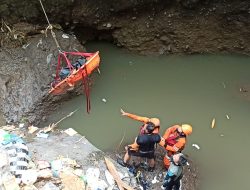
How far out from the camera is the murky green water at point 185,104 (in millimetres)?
9281

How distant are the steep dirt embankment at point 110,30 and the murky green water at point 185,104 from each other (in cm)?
34

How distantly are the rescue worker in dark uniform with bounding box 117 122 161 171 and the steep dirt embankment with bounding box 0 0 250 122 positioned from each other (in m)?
2.11

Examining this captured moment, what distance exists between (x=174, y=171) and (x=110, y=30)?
4.80m

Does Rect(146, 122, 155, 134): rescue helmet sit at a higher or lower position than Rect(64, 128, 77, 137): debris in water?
higher

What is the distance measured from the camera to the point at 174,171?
7793 mm

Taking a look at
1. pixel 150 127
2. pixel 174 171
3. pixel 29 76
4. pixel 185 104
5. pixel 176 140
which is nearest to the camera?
pixel 174 171

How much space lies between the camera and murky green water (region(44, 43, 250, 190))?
30.5ft

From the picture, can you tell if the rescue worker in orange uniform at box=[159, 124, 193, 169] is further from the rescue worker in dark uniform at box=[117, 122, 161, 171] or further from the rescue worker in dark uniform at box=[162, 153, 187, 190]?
the rescue worker in dark uniform at box=[162, 153, 187, 190]

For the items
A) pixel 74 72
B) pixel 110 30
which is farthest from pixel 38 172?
pixel 110 30

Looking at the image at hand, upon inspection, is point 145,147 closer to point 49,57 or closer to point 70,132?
point 70,132

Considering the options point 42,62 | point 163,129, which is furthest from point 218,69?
point 42,62

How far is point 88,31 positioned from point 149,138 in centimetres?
420

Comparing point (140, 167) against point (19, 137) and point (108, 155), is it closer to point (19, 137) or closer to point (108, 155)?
point (108, 155)

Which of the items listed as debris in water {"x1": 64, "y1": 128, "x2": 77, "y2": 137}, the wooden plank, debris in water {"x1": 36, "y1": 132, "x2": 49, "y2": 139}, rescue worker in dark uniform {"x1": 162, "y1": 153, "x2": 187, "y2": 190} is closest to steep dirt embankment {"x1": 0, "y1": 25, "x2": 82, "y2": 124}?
debris in water {"x1": 36, "y1": 132, "x2": 49, "y2": 139}
